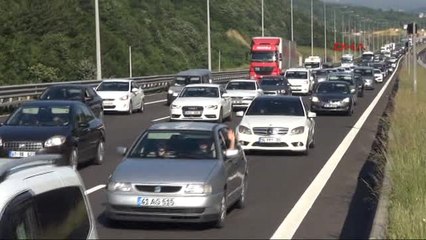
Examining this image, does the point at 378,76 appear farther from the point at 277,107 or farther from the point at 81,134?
the point at 81,134

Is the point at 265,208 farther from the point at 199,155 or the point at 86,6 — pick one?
the point at 86,6

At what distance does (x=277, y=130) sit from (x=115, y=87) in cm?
1646

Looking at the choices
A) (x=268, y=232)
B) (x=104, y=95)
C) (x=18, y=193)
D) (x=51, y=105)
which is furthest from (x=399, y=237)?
(x=104, y=95)

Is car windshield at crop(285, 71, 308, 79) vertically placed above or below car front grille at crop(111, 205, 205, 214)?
below

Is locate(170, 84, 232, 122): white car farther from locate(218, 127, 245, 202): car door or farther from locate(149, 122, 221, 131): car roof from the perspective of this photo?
locate(149, 122, 221, 131): car roof

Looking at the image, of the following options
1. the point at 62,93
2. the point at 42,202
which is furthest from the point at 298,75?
the point at 42,202

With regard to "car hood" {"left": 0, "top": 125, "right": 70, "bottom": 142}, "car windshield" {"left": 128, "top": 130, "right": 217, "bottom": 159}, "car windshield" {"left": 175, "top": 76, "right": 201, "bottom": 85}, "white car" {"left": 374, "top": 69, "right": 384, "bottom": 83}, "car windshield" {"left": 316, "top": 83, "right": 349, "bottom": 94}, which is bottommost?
"white car" {"left": 374, "top": 69, "right": 384, "bottom": 83}

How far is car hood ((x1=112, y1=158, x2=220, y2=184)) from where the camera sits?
11.3 m

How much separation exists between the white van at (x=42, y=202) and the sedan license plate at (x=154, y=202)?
5.84m

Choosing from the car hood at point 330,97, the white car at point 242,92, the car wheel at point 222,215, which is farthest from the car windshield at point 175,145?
the white car at point 242,92

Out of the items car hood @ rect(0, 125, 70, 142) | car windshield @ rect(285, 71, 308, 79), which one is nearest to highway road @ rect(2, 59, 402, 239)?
car hood @ rect(0, 125, 70, 142)

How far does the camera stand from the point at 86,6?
242 ft

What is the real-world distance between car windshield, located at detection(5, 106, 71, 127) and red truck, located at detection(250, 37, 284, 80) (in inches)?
1807

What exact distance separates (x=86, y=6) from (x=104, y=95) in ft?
127
